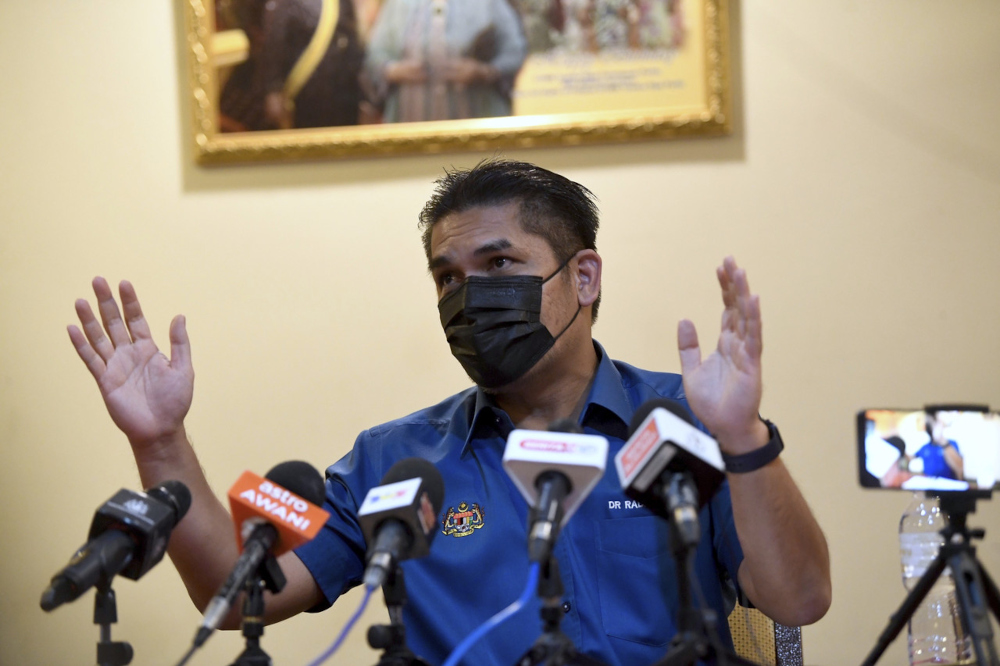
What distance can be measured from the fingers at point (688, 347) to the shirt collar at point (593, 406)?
50 centimetres

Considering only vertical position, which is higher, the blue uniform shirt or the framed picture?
the framed picture

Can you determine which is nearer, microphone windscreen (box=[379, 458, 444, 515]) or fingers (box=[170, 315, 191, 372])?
microphone windscreen (box=[379, 458, 444, 515])

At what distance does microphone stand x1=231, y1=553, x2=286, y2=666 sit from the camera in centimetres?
124

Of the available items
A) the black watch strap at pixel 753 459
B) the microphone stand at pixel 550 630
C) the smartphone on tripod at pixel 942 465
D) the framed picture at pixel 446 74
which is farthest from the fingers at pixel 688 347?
the framed picture at pixel 446 74

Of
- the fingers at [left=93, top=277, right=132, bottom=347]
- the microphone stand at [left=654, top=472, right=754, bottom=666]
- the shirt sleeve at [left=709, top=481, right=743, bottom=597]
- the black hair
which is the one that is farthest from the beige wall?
the microphone stand at [left=654, top=472, right=754, bottom=666]

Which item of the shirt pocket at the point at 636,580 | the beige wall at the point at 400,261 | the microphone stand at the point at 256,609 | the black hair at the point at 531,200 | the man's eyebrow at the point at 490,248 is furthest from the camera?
the beige wall at the point at 400,261

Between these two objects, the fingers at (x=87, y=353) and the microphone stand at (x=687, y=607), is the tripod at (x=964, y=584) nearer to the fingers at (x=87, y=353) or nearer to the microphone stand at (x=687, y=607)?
the microphone stand at (x=687, y=607)

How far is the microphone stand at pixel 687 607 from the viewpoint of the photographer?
1.12 metres

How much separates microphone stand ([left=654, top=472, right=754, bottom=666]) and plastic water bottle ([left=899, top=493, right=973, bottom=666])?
1.33m

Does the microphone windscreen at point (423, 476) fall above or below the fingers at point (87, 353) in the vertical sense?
below

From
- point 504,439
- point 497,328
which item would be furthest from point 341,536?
point 497,328

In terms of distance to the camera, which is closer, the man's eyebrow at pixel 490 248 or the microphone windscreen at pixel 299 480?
A: the microphone windscreen at pixel 299 480

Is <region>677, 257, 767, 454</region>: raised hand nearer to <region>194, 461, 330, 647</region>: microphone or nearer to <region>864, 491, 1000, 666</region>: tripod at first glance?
<region>864, 491, 1000, 666</region>: tripod

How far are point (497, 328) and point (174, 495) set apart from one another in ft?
3.09
